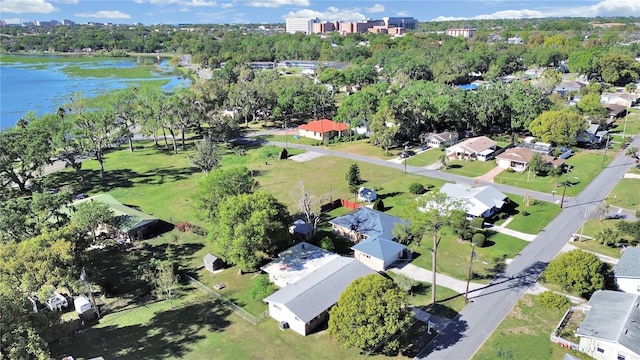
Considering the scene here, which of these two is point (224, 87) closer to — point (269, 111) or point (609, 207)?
point (269, 111)

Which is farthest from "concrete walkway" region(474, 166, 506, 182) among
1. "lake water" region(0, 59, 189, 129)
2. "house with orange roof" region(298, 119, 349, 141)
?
"lake water" region(0, 59, 189, 129)

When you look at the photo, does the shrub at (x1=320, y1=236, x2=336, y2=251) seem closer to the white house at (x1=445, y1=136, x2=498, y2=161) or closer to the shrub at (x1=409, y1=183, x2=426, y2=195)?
the shrub at (x1=409, y1=183, x2=426, y2=195)

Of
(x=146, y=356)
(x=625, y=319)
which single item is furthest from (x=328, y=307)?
(x=625, y=319)

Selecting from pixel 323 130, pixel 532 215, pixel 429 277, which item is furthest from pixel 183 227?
pixel 323 130

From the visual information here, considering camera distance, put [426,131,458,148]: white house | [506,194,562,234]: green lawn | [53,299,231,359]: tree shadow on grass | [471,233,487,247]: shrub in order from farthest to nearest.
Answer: [426,131,458,148]: white house < [506,194,562,234]: green lawn < [471,233,487,247]: shrub < [53,299,231,359]: tree shadow on grass

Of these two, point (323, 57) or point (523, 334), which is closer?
point (523, 334)

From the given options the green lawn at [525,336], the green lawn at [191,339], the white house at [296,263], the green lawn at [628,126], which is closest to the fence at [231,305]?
the green lawn at [191,339]

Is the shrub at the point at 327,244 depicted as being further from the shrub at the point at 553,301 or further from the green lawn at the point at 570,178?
the green lawn at the point at 570,178

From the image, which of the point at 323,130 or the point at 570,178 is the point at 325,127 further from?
the point at 570,178
